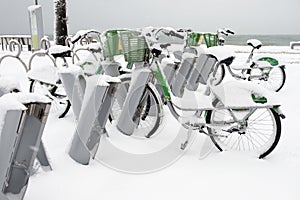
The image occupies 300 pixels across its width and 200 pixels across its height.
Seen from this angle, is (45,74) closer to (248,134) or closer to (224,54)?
(224,54)

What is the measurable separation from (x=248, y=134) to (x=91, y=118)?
186 centimetres

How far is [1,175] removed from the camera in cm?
179

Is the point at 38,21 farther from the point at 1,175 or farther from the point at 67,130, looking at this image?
the point at 1,175

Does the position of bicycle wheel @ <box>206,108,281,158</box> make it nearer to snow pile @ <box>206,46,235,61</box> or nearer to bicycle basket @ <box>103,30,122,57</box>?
snow pile @ <box>206,46,235,61</box>

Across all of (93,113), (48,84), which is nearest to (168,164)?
(93,113)

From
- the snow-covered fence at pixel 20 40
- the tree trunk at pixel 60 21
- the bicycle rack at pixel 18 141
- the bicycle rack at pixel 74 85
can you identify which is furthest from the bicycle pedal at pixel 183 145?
the snow-covered fence at pixel 20 40

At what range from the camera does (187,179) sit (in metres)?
2.47

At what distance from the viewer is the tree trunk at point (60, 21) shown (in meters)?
8.88

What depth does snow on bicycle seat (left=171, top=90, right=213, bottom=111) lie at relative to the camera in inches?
114

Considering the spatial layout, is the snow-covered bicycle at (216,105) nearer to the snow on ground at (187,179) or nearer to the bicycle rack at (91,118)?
the snow on ground at (187,179)

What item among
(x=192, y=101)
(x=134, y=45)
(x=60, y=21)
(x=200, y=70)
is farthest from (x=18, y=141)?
(x=60, y=21)

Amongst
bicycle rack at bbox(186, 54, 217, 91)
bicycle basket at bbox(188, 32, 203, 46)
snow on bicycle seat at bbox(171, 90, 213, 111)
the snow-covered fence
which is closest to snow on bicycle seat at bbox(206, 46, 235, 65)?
snow on bicycle seat at bbox(171, 90, 213, 111)

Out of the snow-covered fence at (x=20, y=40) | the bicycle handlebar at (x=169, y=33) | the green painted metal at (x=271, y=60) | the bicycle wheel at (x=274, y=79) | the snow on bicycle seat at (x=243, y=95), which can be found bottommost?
the snow-covered fence at (x=20, y=40)

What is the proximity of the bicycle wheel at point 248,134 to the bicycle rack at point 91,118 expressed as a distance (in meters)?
1.04
